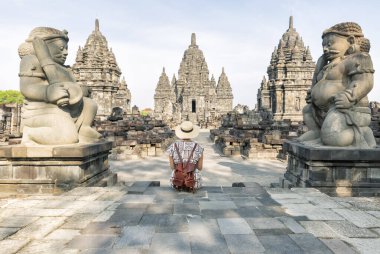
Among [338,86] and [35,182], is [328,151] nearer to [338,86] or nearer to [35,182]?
[338,86]

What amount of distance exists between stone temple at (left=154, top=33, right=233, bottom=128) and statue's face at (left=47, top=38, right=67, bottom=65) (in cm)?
3957

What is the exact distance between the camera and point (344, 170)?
4.00 metres

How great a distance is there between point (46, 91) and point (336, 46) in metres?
4.40

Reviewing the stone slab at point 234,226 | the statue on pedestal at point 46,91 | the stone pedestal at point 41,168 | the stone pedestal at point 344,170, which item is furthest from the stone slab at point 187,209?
the statue on pedestal at point 46,91

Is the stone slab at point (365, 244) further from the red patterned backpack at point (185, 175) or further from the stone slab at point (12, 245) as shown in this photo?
the stone slab at point (12, 245)

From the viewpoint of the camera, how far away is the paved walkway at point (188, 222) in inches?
86.0

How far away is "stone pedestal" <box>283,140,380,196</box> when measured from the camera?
3.90m

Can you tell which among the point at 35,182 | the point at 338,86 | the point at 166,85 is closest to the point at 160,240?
the point at 35,182

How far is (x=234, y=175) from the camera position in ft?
22.7

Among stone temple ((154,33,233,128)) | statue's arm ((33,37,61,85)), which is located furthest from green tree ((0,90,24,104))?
statue's arm ((33,37,61,85))

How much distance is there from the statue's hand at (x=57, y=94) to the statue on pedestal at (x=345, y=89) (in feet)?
12.6

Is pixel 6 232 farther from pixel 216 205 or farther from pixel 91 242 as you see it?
pixel 216 205

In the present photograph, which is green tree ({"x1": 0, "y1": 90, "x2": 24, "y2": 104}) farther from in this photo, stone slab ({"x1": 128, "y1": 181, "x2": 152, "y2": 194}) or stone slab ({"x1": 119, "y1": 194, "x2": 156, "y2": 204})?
stone slab ({"x1": 119, "y1": 194, "x2": 156, "y2": 204})

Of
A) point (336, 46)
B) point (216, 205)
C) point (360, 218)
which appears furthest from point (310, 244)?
point (336, 46)
